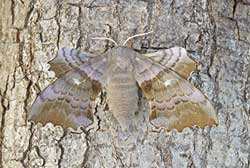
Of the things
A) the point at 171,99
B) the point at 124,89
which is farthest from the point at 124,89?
the point at 171,99

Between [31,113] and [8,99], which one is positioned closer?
[31,113]

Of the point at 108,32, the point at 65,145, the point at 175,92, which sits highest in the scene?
the point at 108,32

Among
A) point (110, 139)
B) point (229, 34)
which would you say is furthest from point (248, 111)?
point (110, 139)

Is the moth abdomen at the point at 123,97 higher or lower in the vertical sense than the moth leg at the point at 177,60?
lower

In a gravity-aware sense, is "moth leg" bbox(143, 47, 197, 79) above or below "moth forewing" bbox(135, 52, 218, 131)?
above

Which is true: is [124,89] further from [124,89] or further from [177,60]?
[177,60]

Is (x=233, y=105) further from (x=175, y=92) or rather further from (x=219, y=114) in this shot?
(x=175, y=92)
